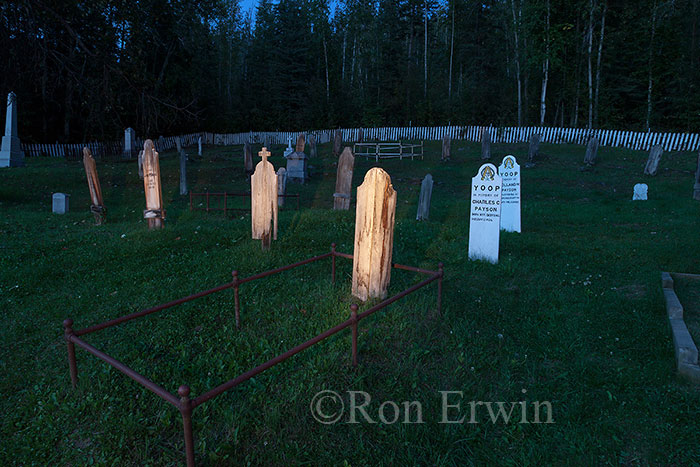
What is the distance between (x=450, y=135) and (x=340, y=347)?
29.3 meters

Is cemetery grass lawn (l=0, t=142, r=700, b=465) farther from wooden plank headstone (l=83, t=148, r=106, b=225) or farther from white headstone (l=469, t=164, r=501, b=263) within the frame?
wooden plank headstone (l=83, t=148, r=106, b=225)

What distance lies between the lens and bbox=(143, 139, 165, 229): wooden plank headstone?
9336 millimetres

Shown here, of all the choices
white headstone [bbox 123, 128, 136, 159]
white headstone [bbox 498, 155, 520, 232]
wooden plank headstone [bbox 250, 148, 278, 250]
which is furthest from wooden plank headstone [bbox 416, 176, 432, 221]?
white headstone [bbox 123, 128, 136, 159]

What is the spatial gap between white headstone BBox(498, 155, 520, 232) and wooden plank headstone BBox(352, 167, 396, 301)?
5.42 meters

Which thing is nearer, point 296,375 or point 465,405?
point 465,405

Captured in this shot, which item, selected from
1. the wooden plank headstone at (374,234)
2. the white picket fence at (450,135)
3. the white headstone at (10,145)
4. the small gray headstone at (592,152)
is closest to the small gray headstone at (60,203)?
the wooden plank headstone at (374,234)

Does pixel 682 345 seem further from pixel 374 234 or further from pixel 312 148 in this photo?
pixel 312 148

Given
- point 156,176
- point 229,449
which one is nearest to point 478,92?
point 156,176

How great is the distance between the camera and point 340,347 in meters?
4.48

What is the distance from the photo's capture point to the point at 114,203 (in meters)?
15.4

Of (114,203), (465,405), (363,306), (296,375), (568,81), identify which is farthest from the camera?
(568,81)

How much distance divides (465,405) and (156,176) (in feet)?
26.6

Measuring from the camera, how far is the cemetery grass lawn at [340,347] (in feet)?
11.0

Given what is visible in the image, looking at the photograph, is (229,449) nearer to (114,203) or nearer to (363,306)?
(363,306)
